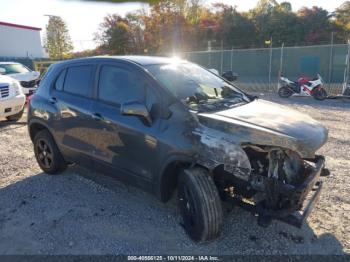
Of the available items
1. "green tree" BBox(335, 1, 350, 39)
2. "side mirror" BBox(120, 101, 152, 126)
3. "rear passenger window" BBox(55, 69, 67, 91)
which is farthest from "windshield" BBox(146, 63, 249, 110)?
"green tree" BBox(335, 1, 350, 39)

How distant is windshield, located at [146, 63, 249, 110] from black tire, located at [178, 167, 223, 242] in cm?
70

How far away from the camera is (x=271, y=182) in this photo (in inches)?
119

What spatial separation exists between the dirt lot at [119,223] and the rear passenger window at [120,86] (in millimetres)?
1258

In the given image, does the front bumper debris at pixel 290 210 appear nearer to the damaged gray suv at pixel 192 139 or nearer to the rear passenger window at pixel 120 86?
the damaged gray suv at pixel 192 139

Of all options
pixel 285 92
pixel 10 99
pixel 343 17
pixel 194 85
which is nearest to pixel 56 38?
pixel 343 17

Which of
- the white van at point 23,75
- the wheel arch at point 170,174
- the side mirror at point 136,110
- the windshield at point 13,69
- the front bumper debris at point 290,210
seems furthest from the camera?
the windshield at point 13,69

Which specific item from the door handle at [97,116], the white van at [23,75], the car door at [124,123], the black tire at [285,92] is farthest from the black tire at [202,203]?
the white van at [23,75]

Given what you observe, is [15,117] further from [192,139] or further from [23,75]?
[192,139]

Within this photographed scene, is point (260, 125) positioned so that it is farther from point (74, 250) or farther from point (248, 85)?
point (248, 85)

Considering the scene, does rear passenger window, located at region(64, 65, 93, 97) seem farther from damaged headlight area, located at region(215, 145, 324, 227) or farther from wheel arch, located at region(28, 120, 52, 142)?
damaged headlight area, located at region(215, 145, 324, 227)

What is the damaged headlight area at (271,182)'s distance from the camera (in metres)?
3.02

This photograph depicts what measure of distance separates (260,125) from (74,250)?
6.72ft

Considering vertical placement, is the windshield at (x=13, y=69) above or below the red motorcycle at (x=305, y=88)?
above

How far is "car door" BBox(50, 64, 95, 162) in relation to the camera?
4305 millimetres
